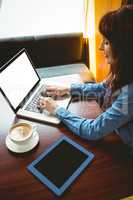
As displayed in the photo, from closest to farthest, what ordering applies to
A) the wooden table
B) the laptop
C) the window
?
1. the wooden table
2. the laptop
3. the window

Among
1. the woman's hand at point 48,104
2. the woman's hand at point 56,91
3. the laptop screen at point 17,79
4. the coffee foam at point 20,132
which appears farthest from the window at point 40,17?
the coffee foam at point 20,132

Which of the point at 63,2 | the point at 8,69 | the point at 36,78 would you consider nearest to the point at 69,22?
the point at 63,2

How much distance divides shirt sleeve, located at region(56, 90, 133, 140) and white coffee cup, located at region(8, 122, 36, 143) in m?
0.19

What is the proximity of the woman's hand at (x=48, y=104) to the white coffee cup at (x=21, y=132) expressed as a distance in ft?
0.56

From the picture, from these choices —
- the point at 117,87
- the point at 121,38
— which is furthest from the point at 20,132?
the point at 121,38

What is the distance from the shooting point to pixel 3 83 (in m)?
1.23

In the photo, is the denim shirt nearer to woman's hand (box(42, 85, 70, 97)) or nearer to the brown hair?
the brown hair

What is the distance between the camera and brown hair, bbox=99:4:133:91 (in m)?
0.98

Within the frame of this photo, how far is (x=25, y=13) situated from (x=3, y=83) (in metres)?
0.85

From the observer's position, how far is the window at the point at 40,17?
1828mm

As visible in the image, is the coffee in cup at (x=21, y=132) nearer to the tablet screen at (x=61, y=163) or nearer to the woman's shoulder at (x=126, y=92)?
the tablet screen at (x=61, y=163)

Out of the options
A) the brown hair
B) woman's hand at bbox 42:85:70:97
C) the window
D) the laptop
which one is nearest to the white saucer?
the laptop

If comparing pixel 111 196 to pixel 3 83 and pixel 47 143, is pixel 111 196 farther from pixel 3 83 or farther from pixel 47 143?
pixel 3 83

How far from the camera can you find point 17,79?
52.5 inches
